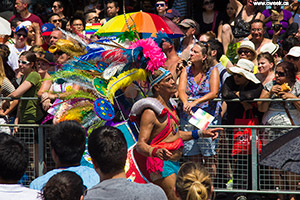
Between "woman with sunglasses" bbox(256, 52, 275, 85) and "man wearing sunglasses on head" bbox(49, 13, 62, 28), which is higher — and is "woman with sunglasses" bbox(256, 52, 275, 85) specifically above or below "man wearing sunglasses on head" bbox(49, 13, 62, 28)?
below

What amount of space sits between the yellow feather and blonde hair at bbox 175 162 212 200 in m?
2.43

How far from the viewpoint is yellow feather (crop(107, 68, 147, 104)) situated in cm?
612

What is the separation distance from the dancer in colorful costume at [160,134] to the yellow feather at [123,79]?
0.22m

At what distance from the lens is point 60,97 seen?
21.4 feet

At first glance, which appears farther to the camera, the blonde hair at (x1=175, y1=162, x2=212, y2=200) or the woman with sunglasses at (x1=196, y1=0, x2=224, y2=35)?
the woman with sunglasses at (x1=196, y1=0, x2=224, y2=35)

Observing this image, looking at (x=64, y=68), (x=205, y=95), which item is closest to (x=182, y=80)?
(x=205, y=95)

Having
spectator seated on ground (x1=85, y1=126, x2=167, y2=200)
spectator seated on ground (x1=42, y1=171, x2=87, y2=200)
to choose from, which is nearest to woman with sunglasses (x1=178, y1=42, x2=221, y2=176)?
spectator seated on ground (x1=85, y1=126, x2=167, y2=200)

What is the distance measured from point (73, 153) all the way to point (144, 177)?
60.6 inches

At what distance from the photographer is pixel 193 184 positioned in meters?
3.70

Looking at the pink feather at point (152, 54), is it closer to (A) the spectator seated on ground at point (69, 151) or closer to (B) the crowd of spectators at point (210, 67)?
(B) the crowd of spectators at point (210, 67)

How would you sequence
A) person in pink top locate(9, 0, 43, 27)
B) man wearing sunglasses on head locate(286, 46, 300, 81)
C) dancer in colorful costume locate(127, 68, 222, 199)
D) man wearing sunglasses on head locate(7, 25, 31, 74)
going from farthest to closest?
person in pink top locate(9, 0, 43, 27), man wearing sunglasses on head locate(7, 25, 31, 74), man wearing sunglasses on head locate(286, 46, 300, 81), dancer in colorful costume locate(127, 68, 222, 199)

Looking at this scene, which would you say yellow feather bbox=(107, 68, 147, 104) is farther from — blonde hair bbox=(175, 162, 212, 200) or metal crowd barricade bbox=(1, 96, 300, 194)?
blonde hair bbox=(175, 162, 212, 200)

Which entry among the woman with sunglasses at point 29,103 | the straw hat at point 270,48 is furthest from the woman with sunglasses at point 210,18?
the woman with sunglasses at point 29,103

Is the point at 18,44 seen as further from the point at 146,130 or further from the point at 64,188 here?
the point at 64,188
